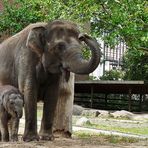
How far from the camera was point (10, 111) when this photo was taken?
8.15m

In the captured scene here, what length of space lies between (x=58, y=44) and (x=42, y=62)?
0.46 metres

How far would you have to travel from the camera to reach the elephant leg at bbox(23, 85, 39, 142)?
842 centimetres

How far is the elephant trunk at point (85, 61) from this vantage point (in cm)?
705

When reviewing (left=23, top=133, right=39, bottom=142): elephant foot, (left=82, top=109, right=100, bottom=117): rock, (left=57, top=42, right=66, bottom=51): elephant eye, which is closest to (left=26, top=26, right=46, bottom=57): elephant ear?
(left=57, top=42, right=66, bottom=51): elephant eye

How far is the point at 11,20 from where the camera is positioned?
2894 cm

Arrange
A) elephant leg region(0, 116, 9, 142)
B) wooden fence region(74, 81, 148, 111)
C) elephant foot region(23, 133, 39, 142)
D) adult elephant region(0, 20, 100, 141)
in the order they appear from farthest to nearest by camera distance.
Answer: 1. wooden fence region(74, 81, 148, 111)
2. elephant foot region(23, 133, 39, 142)
3. elephant leg region(0, 116, 9, 142)
4. adult elephant region(0, 20, 100, 141)

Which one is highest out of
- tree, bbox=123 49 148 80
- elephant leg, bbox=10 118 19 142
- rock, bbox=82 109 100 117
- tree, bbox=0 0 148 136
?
tree, bbox=123 49 148 80

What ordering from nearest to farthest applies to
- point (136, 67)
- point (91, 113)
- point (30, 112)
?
1. point (30, 112)
2. point (91, 113)
3. point (136, 67)

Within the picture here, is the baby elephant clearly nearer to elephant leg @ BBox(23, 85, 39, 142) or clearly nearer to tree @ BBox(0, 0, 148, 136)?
elephant leg @ BBox(23, 85, 39, 142)

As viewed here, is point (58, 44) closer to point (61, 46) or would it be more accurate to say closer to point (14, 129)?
point (61, 46)

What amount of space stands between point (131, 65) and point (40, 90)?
2620 centimetres

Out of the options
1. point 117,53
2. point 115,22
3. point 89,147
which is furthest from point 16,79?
point 117,53

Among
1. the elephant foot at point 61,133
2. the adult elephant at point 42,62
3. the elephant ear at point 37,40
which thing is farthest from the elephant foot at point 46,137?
the elephant ear at point 37,40

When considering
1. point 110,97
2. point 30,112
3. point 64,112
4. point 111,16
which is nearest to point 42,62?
point 30,112
